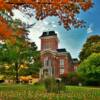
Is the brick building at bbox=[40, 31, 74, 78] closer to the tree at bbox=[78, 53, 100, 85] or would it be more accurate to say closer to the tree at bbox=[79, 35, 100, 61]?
the tree at bbox=[79, 35, 100, 61]

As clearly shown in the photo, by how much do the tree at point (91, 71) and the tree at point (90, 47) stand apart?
14.5 metres

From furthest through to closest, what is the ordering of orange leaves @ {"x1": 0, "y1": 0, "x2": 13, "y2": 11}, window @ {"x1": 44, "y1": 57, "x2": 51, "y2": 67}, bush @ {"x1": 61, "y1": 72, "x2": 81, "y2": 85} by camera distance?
window @ {"x1": 44, "y1": 57, "x2": 51, "y2": 67}
bush @ {"x1": 61, "y1": 72, "x2": 81, "y2": 85}
orange leaves @ {"x1": 0, "y1": 0, "x2": 13, "y2": 11}

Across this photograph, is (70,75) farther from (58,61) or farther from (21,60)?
(58,61)

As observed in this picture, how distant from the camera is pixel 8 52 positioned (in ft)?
127

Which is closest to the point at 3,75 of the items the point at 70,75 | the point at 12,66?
the point at 12,66

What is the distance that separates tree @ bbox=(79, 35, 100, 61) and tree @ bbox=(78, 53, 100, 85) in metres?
14.5

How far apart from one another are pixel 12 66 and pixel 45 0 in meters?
36.4

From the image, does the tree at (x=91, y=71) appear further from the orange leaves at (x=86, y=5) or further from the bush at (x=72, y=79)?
the orange leaves at (x=86, y=5)

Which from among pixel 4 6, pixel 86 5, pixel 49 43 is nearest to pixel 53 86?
pixel 86 5

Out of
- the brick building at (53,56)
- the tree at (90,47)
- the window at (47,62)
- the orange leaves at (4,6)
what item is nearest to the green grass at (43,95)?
the orange leaves at (4,6)

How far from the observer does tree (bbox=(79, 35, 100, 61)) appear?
68.9 metres

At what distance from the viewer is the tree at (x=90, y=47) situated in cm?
6893

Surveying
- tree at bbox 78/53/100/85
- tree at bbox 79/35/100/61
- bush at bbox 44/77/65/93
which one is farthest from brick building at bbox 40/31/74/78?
bush at bbox 44/77/65/93

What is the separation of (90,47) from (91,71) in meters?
19.4
